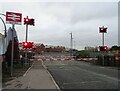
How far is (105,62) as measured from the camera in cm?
4853

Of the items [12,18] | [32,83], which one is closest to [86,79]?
[32,83]

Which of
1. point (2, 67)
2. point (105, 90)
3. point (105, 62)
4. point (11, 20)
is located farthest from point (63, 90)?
point (105, 62)

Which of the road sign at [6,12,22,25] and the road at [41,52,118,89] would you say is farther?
the road sign at [6,12,22,25]

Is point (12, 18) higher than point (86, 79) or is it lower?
higher

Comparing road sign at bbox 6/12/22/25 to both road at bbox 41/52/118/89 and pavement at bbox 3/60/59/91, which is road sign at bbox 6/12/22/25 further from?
road at bbox 41/52/118/89

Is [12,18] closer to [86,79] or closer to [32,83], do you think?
[32,83]

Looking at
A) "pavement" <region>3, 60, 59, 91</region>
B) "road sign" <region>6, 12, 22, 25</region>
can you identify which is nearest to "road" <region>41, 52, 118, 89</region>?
"pavement" <region>3, 60, 59, 91</region>

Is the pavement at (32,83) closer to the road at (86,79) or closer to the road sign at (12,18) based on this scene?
the road at (86,79)

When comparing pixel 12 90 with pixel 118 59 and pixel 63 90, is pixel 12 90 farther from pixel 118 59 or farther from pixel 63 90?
pixel 118 59

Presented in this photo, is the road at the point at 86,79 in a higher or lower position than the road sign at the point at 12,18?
lower

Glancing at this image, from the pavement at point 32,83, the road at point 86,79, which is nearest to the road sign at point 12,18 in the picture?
the pavement at point 32,83

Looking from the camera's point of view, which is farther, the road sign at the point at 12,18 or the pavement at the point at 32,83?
the road sign at the point at 12,18

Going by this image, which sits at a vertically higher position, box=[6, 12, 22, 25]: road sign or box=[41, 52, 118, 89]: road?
box=[6, 12, 22, 25]: road sign

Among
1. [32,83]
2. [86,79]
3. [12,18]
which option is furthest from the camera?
[12,18]
